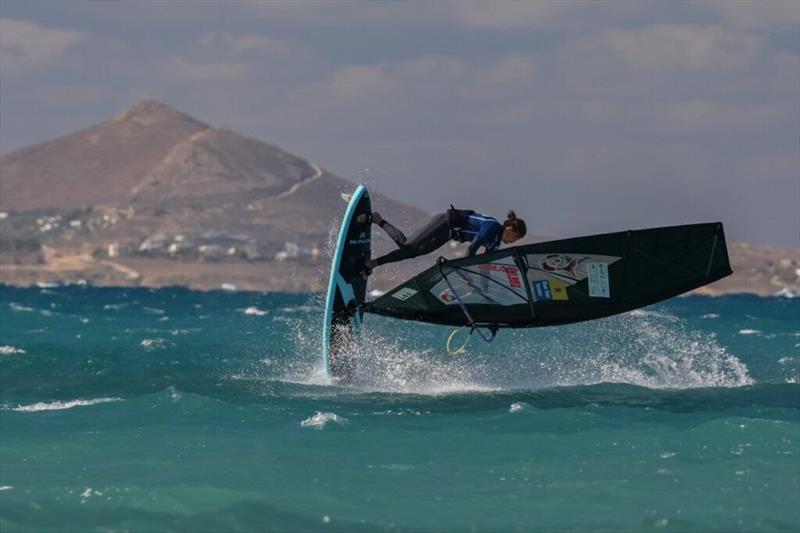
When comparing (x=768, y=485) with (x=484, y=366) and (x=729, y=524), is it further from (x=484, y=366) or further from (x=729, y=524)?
(x=484, y=366)

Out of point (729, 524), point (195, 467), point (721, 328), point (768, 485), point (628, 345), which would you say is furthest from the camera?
point (721, 328)

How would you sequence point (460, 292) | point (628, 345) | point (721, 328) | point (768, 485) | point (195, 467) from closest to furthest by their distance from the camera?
point (768, 485), point (195, 467), point (460, 292), point (628, 345), point (721, 328)

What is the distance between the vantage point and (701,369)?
83.3 feet

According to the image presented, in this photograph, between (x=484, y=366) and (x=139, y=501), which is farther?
(x=484, y=366)

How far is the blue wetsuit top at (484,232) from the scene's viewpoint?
743 inches

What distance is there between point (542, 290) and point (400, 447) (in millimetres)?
4697

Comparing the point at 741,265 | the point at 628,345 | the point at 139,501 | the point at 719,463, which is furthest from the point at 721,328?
the point at 741,265

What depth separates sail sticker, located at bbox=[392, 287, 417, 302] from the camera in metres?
19.5

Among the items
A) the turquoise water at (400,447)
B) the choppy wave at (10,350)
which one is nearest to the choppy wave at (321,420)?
the turquoise water at (400,447)

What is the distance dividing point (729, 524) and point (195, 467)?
210 inches

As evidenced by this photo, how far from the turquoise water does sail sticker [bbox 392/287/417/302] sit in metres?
1.44

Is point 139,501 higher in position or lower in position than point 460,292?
lower

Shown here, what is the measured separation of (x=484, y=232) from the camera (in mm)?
18875

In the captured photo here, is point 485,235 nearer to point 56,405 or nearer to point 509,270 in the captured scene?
point 509,270
